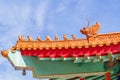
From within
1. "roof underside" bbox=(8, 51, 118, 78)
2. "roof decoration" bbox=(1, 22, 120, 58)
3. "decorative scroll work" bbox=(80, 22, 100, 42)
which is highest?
"decorative scroll work" bbox=(80, 22, 100, 42)

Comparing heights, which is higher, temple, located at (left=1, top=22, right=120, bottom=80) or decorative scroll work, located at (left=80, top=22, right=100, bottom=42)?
decorative scroll work, located at (left=80, top=22, right=100, bottom=42)

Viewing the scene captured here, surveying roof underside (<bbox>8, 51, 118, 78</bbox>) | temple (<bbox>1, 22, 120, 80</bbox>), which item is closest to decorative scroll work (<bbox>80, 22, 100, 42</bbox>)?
temple (<bbox>1, 22, 120, 80</bbox>)

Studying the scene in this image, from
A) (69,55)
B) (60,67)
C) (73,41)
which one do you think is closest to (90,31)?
(73,41)

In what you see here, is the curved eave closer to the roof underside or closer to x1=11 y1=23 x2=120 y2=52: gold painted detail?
x1=11 y1=23 x2=120 y2=52: gold painted detail

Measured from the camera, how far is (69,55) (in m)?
10.1

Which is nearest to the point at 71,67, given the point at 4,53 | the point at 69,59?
the point at 69,59

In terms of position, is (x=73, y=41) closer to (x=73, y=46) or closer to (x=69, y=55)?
(x=73, y=46)

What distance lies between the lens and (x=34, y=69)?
400 inches

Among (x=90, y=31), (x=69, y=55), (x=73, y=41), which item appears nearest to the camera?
(x=69, y=55)

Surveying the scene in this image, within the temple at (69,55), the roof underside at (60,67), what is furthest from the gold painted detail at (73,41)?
the roof underside at (60,67)

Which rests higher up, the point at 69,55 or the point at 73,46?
the point at 73,46

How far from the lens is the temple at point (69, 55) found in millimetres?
10039

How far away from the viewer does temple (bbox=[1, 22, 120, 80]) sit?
395 inches

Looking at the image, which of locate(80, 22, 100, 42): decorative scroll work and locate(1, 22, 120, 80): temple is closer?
locate(1, 22, 120, 80): temple
